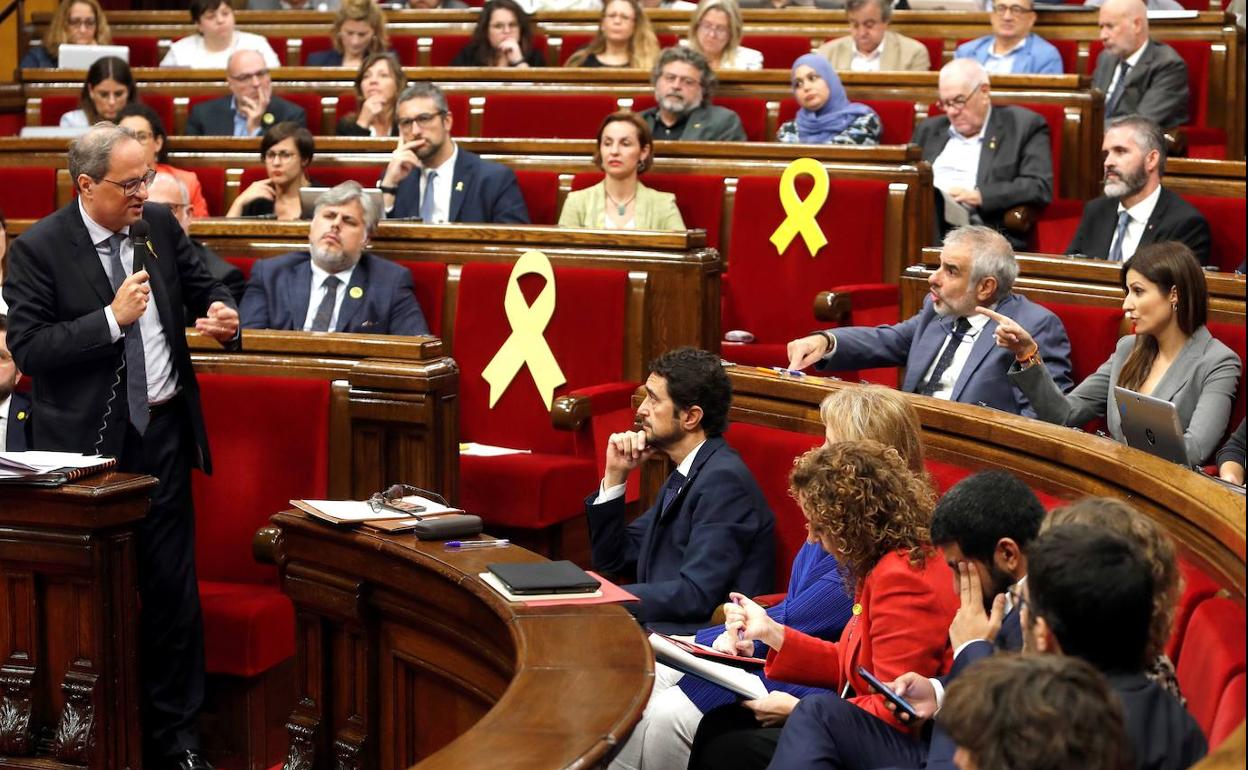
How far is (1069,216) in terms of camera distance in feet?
11.9

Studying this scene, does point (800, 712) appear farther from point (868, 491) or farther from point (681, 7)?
point (681, 7)

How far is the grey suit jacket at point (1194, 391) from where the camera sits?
7.62 ft

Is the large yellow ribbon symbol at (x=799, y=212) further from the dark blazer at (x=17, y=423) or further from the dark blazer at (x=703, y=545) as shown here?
the dark blazer at (x=17, y=423)

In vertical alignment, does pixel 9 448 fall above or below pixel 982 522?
below

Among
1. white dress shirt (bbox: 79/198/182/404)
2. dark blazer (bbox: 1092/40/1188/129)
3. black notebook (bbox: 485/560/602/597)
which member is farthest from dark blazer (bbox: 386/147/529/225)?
black notebook (bbox: 485/560/602/597)

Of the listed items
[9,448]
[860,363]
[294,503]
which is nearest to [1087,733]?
[294,503]

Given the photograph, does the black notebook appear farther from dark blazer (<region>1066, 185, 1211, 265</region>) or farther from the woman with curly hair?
dark blazer (<region>1066, 185, 1211, 265</region>)

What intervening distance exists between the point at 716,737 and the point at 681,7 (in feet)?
11.8

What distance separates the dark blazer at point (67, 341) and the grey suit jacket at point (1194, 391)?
1.23 m

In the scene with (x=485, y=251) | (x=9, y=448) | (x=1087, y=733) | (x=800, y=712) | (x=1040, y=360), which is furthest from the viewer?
(x=485, y=251)

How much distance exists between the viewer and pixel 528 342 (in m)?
2.95

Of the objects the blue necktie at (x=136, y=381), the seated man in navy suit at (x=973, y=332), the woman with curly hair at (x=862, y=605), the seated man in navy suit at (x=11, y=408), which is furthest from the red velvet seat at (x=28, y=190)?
the woman with curly hair at (x=862, y=605)

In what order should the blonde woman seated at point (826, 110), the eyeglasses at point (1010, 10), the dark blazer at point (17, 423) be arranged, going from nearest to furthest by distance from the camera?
the dark blazer at point (17, 423) < the blonde woman seated at point (826, 110) < the eyeglasses at point (1010, 10)

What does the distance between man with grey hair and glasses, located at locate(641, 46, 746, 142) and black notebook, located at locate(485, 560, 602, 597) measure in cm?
215
